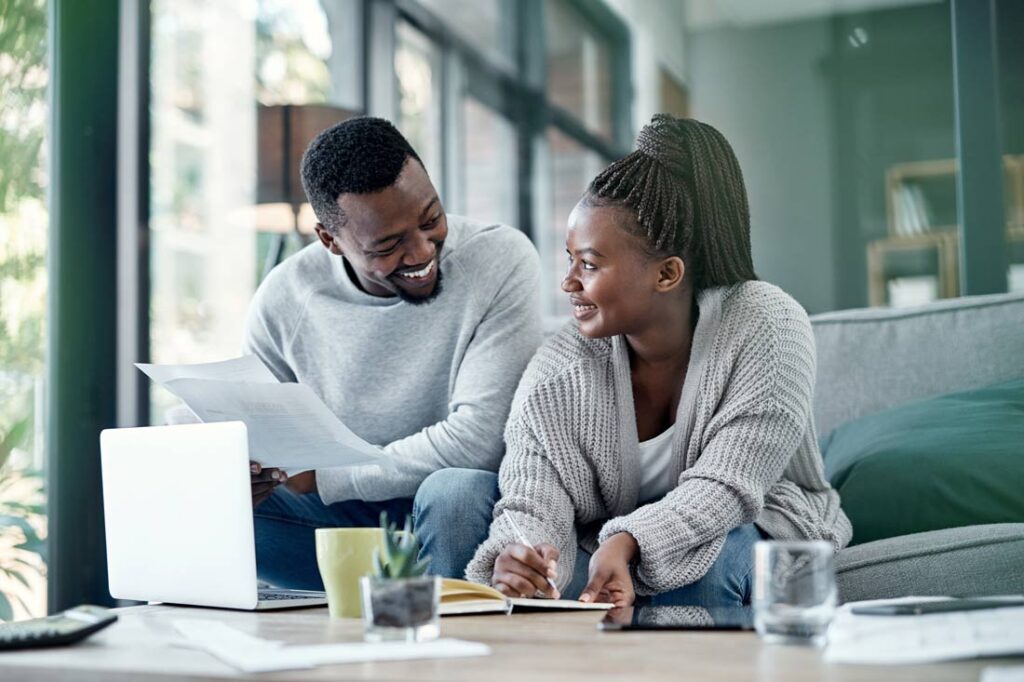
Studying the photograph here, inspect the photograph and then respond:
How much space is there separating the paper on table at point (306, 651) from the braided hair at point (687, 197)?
854 mm

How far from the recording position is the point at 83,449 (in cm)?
275

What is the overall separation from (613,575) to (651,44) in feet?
9.43

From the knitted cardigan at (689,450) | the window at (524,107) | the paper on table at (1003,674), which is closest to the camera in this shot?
the paper on table at (1003,674)

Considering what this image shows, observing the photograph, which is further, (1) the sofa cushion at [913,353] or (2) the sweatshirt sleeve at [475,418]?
(1) the sofa cushion at [913,353]

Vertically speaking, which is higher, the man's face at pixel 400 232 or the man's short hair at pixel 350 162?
the man's short hair at pixel 350 162

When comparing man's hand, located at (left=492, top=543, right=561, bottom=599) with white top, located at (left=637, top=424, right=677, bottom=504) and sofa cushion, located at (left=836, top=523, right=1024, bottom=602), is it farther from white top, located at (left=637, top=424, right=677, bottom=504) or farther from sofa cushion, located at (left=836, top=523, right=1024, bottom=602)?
sofa cushion, located at (left=836, top=523, right=1024, bottom=602)

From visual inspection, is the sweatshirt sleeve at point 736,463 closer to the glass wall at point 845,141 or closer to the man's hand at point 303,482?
the man's hand at point 303,482

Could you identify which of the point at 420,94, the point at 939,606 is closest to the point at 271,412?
the point at 939,606

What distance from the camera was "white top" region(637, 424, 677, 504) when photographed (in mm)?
1759

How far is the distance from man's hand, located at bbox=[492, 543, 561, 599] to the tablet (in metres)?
0.20

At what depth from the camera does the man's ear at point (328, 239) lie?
2072 mm

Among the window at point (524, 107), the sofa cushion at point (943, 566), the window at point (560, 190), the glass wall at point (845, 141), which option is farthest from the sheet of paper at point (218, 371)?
the window at point (560, 190)

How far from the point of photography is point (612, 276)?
1728 millimetres

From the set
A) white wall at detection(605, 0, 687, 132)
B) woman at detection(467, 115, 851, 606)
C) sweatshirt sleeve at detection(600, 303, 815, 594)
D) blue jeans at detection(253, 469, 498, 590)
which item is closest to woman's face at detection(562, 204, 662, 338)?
woman at detection(467, 115, 851, 606)
